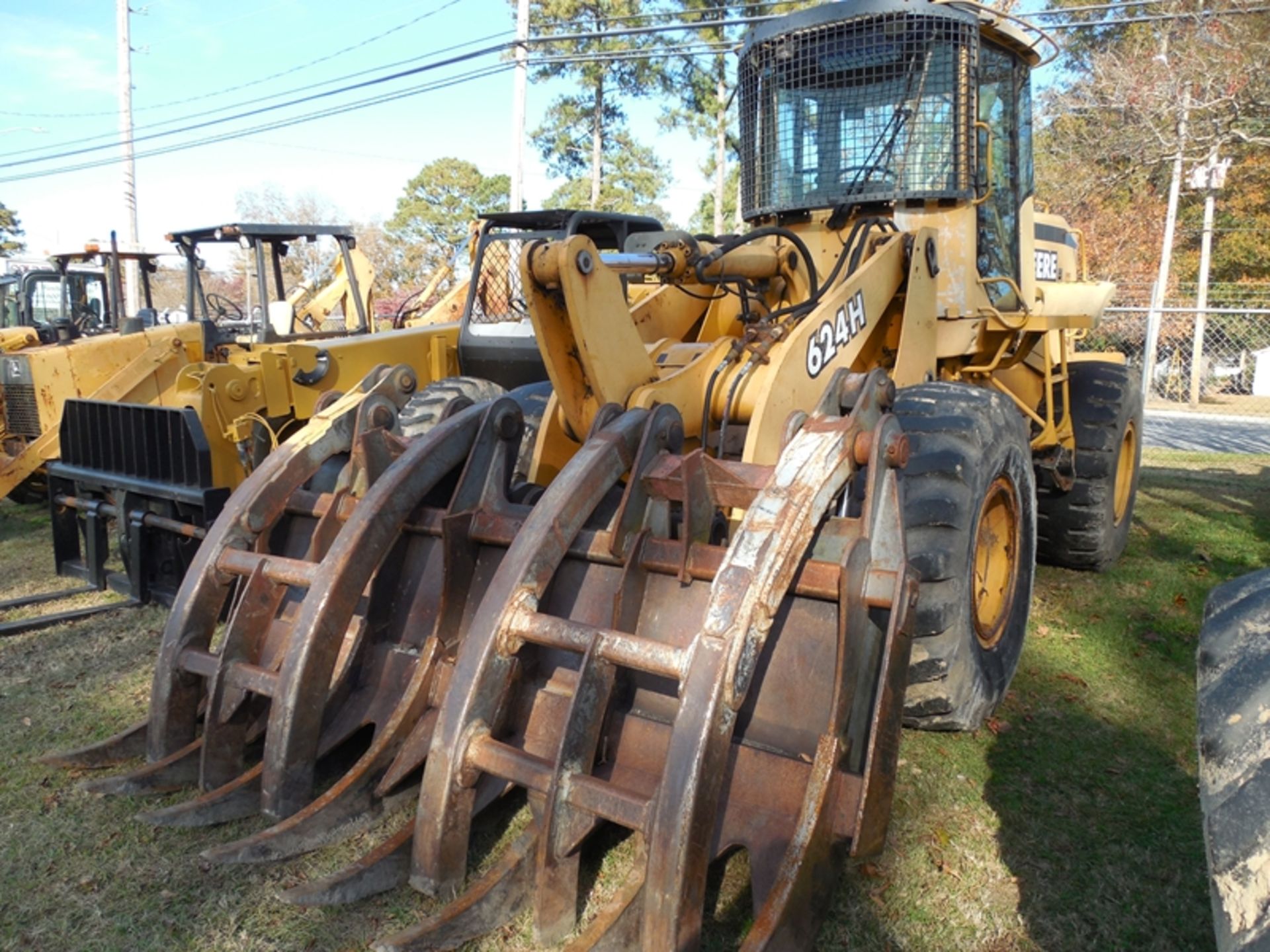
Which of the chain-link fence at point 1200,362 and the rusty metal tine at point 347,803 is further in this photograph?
the chain-link fence at point 1200,362

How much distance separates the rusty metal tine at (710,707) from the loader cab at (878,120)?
253 cm

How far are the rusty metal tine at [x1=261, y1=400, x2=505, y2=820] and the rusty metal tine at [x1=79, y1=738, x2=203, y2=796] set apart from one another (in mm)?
483

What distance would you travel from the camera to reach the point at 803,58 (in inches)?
179

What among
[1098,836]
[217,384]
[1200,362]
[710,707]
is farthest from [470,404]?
[1200,362]

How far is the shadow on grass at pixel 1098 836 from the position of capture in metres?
2.74

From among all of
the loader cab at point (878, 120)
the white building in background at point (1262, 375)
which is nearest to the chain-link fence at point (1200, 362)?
the white building in background at point (1262, 375)

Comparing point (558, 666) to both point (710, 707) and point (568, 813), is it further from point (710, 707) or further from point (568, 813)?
point (710, 707)

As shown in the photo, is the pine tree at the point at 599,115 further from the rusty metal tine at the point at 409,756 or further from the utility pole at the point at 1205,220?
the rusty metal tine at the point at 409,756

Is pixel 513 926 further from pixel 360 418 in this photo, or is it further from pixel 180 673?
pixel 360 418

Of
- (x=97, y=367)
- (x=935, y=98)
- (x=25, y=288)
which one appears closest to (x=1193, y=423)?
(x=935, y=98)

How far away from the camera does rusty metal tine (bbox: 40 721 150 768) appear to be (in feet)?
11.6

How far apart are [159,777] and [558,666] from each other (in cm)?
147

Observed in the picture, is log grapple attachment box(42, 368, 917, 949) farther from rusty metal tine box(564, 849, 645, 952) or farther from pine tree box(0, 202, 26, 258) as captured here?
pine tree box(0, 202, 26, 258)

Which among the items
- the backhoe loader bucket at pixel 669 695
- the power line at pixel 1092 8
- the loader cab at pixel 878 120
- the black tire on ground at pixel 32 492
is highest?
the power line at pixel 1092 8
